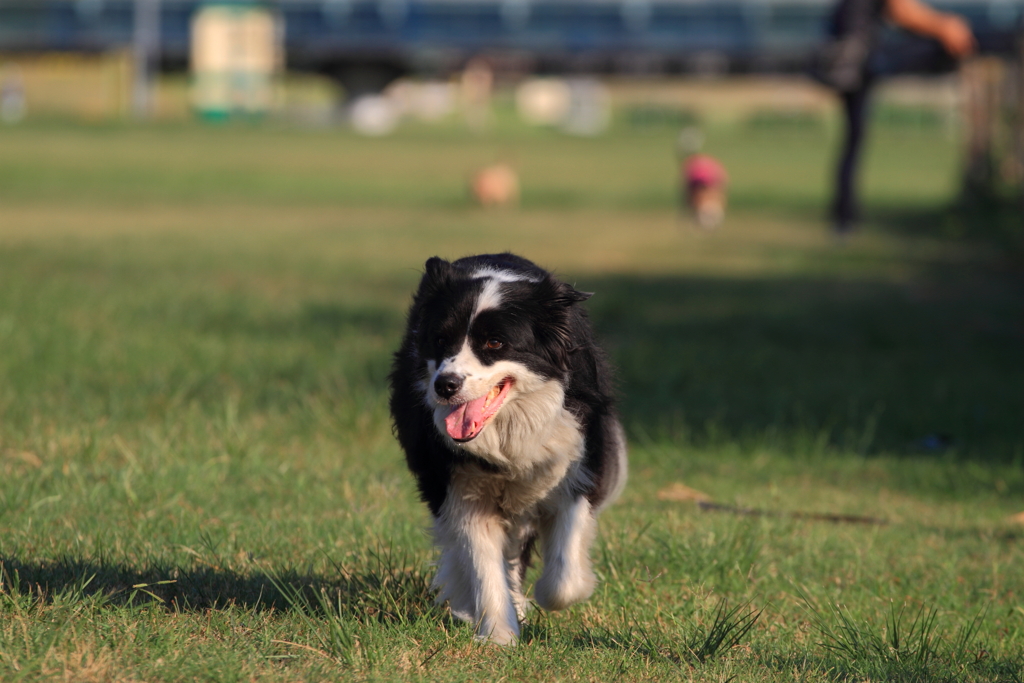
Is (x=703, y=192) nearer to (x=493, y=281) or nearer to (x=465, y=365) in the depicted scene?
(x=493, y=281)

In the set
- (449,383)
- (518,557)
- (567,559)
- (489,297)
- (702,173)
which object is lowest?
(518,557)

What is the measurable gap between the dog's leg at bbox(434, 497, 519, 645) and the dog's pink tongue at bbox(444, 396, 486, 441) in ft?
1.17

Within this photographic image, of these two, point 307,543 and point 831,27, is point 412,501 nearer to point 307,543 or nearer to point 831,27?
point 307,543

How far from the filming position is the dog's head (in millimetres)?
3582

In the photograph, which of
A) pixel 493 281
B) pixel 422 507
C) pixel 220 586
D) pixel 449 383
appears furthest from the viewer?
pixel 422 507

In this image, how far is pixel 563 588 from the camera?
12.5ft

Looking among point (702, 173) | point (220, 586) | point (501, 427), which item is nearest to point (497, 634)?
point (501, 427)

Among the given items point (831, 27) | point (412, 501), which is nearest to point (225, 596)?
point (412, 501)

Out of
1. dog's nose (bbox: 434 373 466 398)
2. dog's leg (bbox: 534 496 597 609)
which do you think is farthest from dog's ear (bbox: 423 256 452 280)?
dog's leg (bbox: 534 496 597 609)

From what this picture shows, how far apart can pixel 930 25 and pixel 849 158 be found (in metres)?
2.59

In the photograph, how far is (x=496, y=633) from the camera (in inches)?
150

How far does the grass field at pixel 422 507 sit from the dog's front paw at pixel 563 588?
13 cm

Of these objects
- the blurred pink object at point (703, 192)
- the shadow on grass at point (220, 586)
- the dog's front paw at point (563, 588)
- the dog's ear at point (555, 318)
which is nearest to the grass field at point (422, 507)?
the shadow on grass at point (220, 586)

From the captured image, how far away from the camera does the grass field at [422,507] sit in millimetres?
3684
